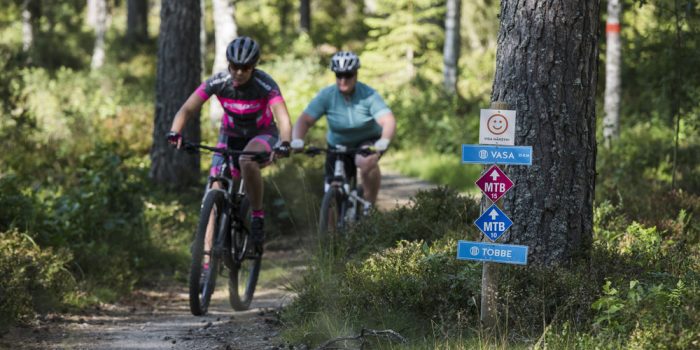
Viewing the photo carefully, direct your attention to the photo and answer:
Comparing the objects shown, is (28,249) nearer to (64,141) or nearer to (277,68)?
(64,141)

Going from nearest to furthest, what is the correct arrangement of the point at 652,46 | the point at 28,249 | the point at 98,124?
the point at 28,249, the point at 652,46, the point at 98,124

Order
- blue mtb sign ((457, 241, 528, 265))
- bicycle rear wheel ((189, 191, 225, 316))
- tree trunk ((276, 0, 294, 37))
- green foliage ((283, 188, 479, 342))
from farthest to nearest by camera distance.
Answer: tree trunk ((276, 0, 294, 37)) → bicycle rear wheel ((189, 191, 225, 316)) → green foliage ((283, 188, 479, 342)) → blue mtb sign ((457, 241, 528, 265))

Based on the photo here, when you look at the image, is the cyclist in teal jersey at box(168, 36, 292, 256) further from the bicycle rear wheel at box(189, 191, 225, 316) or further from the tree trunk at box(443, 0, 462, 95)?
the tree trunk at box(443, 0, 462, 95)

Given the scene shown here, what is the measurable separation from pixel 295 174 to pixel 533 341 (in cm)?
886

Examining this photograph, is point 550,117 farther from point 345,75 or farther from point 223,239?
point 345,75

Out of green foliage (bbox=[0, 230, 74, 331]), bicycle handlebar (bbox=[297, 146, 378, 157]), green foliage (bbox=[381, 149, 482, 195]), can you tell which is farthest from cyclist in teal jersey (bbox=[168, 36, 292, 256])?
green foliage (bbox=[381, 149, 482, 195])

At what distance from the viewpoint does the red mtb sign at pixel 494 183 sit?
580 cm

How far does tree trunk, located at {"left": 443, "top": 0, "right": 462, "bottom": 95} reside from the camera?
26719 millimetres

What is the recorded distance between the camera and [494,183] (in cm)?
582

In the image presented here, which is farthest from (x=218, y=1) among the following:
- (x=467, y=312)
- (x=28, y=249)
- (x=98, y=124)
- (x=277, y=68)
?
(x=467, y=312)

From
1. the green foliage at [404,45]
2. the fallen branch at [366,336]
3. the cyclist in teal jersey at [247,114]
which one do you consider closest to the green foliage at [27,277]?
the cyclist in teal jersey at [247,114]

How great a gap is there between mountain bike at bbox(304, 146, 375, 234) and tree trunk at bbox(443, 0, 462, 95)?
16.8m

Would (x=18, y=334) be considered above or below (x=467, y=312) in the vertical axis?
below

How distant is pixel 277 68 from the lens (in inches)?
1194
